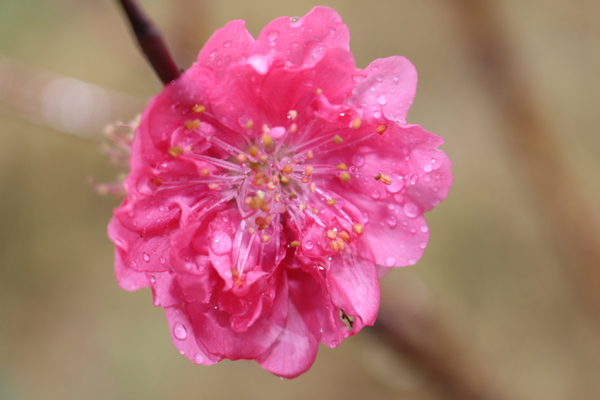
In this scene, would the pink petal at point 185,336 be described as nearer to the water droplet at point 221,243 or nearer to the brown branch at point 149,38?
the water droplet at point 221,243

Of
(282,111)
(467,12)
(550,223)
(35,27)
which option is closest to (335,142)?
(282,111)

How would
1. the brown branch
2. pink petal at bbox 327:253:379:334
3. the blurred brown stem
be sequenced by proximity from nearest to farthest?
the brown branch < pink petal at bbox 327:253:379:334 < the blurred brown stem

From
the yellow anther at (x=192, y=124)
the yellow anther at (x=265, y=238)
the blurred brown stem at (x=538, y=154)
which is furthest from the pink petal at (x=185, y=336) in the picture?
the blurred brown stem at (x=538, y=154)

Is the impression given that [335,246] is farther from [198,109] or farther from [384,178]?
[198,109]

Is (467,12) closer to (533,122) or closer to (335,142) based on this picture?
(533,122)

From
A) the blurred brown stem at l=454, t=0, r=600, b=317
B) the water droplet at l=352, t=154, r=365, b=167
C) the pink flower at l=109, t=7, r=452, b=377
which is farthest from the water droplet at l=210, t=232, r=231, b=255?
the blurred brown stem at l=454, t=0, r=600, b=317

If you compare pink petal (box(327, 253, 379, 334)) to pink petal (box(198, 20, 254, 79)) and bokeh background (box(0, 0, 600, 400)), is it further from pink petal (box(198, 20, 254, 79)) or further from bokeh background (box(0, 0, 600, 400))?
bokeh background (box(0, 0, 600, 400))
